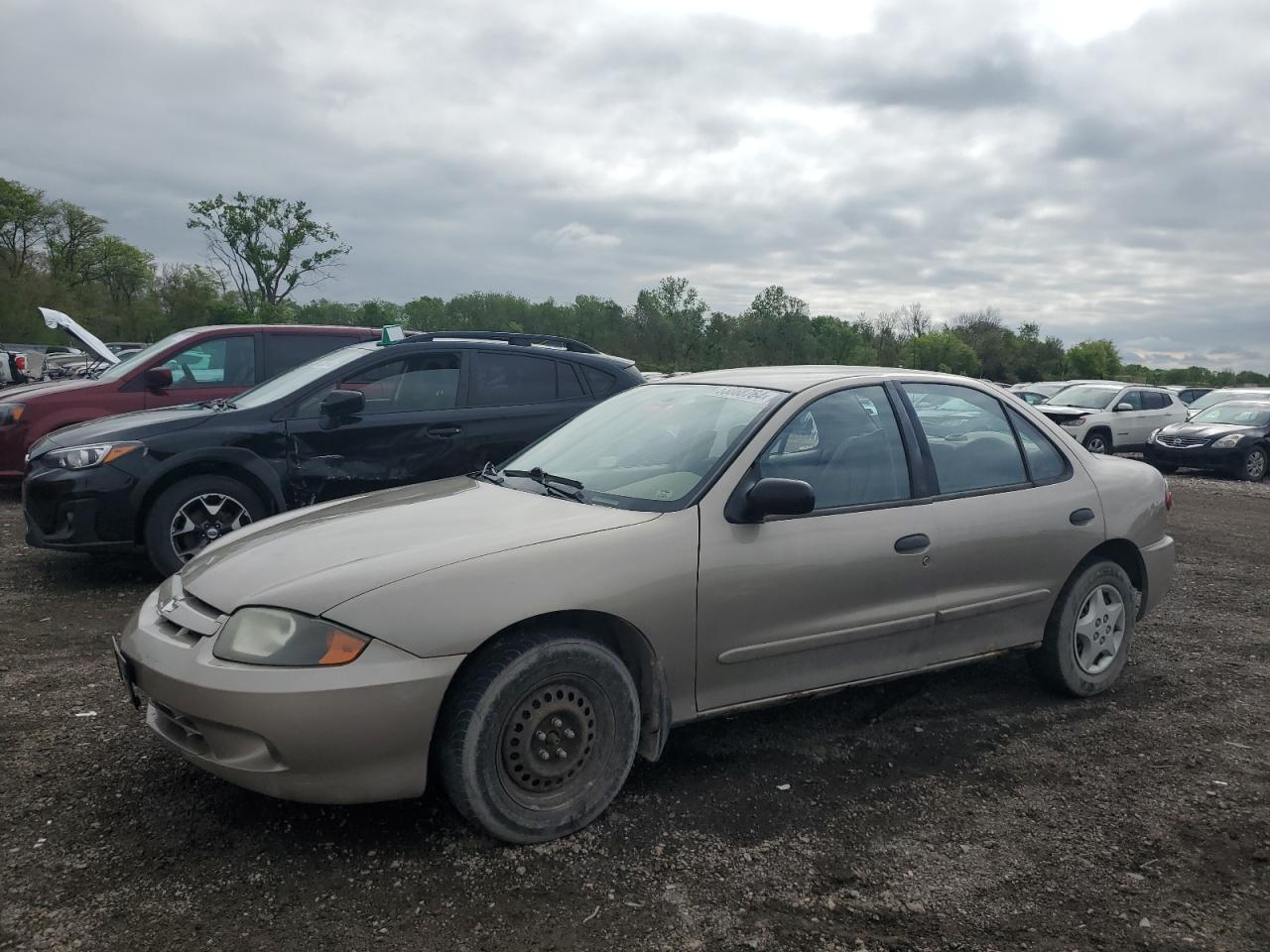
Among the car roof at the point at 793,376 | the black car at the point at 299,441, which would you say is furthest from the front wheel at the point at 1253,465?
the car roof at the point at 793,376

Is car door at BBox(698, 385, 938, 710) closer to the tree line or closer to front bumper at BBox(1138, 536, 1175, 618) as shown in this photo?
front bumper at BBox(1138, 536, 1175, 618)

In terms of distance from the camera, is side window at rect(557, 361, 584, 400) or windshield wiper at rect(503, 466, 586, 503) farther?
side window at rect(557, 361, 584, 400)

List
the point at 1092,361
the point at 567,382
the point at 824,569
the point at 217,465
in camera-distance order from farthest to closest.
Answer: the point at 1092,361 → the point at 567,382 → the point at 217,465 → the point at 824,569

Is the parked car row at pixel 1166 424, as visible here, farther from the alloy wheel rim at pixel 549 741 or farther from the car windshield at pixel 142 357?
the alloy wheel rim at pixel 549 741

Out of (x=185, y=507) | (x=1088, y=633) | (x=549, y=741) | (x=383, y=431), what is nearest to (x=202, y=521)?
(x=185, y=507)

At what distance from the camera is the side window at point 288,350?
358 inches

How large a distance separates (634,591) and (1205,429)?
685 inches

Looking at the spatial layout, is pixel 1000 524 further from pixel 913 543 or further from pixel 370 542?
pixel 370 542

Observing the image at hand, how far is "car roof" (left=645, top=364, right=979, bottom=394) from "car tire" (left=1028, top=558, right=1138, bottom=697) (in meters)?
1.09

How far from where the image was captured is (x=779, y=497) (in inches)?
137

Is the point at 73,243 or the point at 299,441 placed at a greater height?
the point at 73,243

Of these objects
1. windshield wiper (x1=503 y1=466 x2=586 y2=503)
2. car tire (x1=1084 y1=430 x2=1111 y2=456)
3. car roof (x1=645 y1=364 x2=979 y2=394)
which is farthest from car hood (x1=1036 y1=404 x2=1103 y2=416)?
windshield wiper (x1=503 y1=466 x2=586 y2=503)

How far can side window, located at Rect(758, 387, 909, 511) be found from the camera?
152 inches

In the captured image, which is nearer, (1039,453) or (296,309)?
(1039,453)
